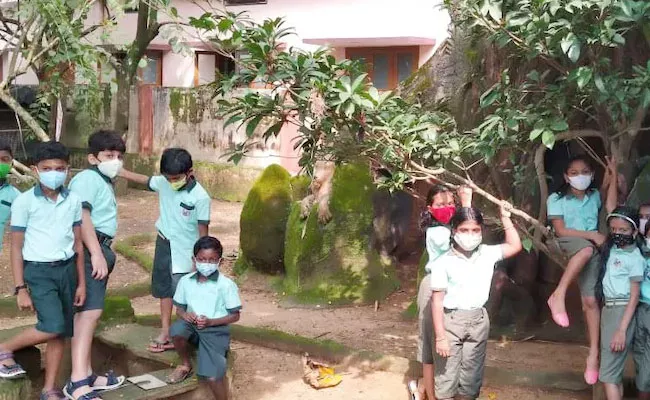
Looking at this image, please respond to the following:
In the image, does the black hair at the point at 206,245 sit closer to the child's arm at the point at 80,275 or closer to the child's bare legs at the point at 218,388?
the child's arm at the point at 80,275


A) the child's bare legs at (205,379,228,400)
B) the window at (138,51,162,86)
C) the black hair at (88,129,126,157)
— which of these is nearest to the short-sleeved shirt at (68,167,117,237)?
the black hair at (88,129,126,157)

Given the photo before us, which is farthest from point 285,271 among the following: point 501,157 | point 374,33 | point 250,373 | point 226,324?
point 374,33

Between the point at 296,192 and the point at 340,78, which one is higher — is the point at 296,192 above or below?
below

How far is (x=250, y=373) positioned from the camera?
6355 millimetres

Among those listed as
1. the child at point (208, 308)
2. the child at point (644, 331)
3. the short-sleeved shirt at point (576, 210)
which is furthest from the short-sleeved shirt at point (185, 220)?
the child at point (644, 331)

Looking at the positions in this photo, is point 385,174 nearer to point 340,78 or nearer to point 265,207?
point 340,78

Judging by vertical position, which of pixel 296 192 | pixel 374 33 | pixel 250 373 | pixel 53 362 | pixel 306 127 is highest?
pixel 374 33

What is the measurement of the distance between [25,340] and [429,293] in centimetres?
256

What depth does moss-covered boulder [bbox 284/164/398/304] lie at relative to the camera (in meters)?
8.84

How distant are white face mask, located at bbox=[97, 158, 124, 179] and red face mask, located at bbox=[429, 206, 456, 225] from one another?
2061mm

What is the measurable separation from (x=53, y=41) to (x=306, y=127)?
4314 millimetres

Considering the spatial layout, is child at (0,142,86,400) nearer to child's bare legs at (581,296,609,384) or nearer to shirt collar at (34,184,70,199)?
shirt collar at (34,184,70,199)

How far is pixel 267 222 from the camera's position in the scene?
9.68 meters

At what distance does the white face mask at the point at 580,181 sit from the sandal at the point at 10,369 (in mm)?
3642
